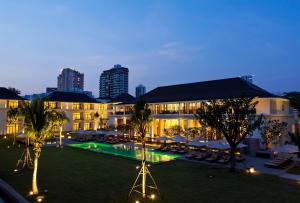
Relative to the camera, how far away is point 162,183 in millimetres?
14328

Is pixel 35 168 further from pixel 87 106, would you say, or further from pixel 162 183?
pixel 87 106

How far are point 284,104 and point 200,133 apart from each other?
1420 cm

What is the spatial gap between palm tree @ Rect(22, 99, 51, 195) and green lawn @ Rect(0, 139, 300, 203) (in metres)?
1.81

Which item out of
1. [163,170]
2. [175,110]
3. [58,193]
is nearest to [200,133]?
[175,110]

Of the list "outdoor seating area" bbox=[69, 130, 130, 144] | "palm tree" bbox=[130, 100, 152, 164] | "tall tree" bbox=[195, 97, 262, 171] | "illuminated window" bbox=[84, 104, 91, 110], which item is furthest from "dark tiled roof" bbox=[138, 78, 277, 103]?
"illuminated window" bbox=[84, 104, 91, 110]

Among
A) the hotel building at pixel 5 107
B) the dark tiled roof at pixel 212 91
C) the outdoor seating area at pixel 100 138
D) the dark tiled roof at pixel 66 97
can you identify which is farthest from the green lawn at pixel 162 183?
the dark tiled roof at pixel 66 97

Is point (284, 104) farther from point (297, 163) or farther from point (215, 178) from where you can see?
point (215, 178)

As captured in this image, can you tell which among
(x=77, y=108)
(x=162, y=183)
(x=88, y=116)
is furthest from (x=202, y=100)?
(x=88, y=116)

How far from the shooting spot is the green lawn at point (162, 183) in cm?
1166

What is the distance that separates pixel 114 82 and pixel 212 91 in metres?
154

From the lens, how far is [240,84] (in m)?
34.4

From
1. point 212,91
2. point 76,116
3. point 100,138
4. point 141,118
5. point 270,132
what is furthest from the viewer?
point 76,116

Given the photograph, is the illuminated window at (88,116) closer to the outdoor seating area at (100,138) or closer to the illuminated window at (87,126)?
the illuminated window at (87,126)

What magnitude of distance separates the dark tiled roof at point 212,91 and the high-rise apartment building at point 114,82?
137 m
